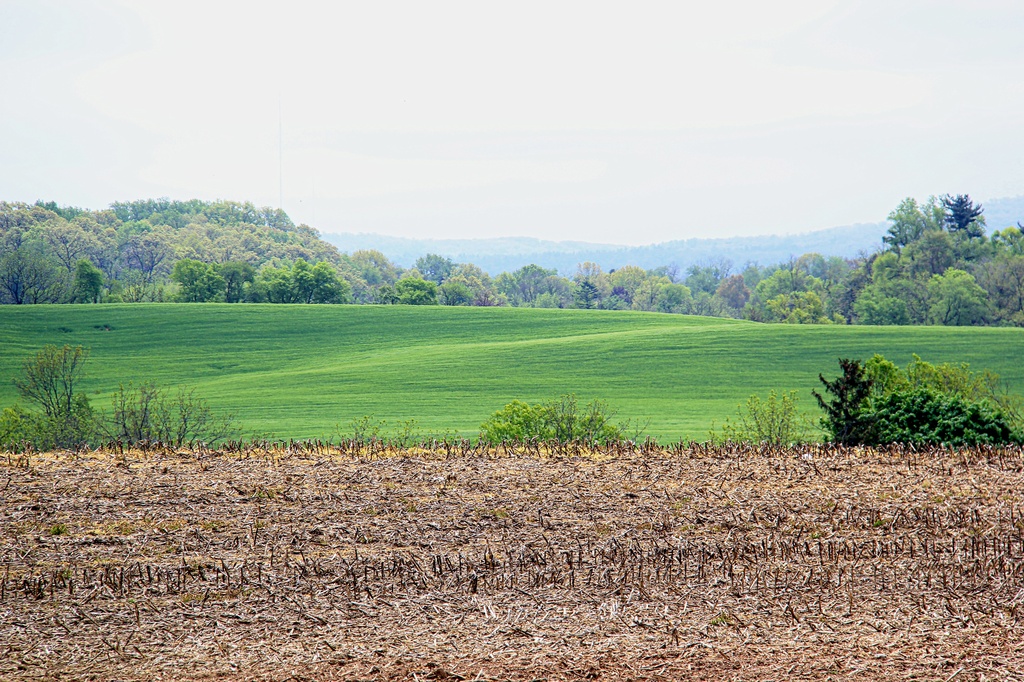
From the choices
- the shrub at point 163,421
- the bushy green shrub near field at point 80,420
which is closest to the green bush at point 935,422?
the shrub at point 163,421

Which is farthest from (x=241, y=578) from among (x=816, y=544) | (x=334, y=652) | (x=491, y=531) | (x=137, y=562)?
(x=816, y=544)

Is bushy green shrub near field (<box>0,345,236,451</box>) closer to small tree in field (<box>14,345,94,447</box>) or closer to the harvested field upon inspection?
small tree in field (<box>14,345,94,447</box>)

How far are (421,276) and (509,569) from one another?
10547 centimetres

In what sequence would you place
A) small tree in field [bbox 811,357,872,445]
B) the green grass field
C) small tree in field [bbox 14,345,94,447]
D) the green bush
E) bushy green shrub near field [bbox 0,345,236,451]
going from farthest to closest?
the green grass field → small tree in field [bbox 14,345,94,447] → bushy green shrub near field [bbox 0,345,236,451] → small tree in field [bbox 811,357,872,445] → the green bush

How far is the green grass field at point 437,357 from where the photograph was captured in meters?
44.1

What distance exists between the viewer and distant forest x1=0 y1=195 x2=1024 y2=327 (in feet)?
284

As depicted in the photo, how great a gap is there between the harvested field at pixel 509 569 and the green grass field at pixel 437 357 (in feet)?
77.9

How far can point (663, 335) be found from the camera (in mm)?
62344

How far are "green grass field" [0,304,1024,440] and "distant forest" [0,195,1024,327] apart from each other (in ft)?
54.8

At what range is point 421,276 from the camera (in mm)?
113250

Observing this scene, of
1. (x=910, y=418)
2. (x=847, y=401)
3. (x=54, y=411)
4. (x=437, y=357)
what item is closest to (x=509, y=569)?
(x=910, y=418)

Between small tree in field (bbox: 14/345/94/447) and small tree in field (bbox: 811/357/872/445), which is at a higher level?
small tree in field (bbox: 811/357/872/445)

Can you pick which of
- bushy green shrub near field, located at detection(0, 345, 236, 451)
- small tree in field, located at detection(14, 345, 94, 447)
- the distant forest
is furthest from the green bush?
the distant forest

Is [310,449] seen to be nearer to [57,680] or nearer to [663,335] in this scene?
[57,680]
